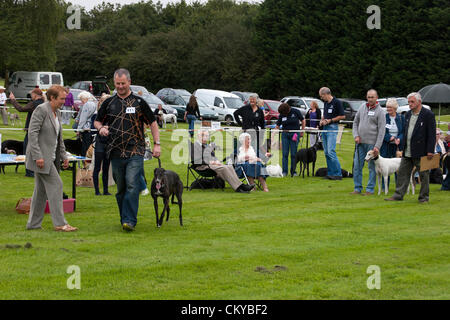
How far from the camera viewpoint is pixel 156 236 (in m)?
8.25

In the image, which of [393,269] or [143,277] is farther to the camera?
[393,269]

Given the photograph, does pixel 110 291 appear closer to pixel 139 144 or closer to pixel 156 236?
pixel 156 236

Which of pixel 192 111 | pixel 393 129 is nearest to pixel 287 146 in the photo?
pixel 393 129

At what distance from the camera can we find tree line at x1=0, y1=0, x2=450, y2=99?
4362 centimetres

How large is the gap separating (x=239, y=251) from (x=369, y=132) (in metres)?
5.94

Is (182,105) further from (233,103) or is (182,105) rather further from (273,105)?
(273,105)

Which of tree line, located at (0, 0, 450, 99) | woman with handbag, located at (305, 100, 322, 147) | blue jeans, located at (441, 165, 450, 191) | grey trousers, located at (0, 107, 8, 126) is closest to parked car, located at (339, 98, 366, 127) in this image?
tree line, located at (0, 0, 450, 99)

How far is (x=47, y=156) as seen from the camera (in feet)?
26.7

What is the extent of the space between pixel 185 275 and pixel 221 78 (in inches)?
2092

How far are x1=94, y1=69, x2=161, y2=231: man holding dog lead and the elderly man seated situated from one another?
4.28m

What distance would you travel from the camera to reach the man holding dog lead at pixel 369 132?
12.2 m

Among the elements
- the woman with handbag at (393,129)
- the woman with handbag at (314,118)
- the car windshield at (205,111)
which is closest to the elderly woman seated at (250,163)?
the woman with handbag at (393,129)

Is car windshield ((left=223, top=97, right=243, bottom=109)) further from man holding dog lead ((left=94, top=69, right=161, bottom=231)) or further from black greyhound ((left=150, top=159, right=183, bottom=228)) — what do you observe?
man holding dog lead ((left=94, top=69, right=161, bottom=231))

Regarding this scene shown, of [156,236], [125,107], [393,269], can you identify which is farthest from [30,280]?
[393,269]
